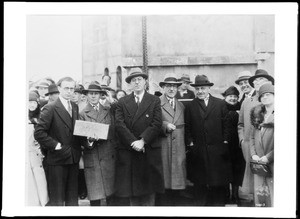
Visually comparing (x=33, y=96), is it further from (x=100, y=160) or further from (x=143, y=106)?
(x=143, y=106)

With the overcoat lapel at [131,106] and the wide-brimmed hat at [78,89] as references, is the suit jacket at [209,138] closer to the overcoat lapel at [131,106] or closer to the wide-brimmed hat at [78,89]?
the overcoat lapel at [131,106]

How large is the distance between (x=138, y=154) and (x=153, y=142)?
26 cm

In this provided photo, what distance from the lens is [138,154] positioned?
19.7ft

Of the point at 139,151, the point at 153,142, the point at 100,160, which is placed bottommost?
the point at 100,160

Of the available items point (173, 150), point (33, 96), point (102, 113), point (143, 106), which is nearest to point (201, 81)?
point (143, 106)

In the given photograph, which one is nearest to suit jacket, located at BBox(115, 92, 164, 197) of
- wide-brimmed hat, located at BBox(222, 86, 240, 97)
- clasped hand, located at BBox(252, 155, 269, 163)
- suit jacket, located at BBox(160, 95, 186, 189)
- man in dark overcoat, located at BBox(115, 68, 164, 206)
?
man in dark overcoat, located at BBox(115, 68, 164, 206)

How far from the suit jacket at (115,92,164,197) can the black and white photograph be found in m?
0.01

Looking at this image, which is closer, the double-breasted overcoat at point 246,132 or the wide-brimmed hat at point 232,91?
the double-breasted overcoat at point 246,132

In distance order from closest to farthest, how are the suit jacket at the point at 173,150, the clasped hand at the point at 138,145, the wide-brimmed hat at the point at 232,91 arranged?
the clasped hand at the point at 138,145, the suit jacket at the point at 173,150, the wide-brimmed hat at the point at 232,91

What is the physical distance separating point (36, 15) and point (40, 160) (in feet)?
7.01

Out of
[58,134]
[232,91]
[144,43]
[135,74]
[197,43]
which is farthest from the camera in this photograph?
[144,43]

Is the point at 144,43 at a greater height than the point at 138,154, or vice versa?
the point at 144,43

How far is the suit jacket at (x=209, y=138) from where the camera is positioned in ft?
19.9

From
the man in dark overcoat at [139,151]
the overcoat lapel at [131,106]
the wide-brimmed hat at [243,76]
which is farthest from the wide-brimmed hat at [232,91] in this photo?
the overcoat lapel at [131,106]
